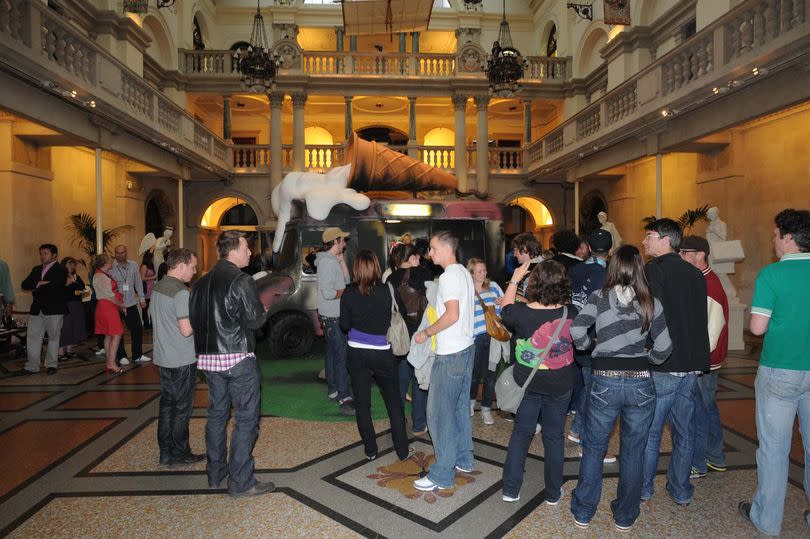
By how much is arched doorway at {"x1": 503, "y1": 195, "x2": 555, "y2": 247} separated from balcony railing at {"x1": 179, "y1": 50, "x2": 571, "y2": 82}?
497cm

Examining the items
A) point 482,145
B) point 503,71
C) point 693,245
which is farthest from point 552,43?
point 693,245

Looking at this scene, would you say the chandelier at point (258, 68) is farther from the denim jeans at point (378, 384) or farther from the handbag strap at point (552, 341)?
the handbag strap at point (552, 341)

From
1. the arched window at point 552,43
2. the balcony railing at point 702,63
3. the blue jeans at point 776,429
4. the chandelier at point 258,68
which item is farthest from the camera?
the arched window at point 552,43

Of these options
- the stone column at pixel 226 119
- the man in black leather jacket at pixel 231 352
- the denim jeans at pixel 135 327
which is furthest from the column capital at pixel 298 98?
the man in black leather jacket at pixel 231 352

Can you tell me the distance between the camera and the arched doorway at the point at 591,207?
16969 millimetres

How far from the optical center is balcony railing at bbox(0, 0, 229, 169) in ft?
23.6

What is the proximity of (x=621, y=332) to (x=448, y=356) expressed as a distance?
1.14 meters

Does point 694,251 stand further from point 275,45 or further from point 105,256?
point 275,45

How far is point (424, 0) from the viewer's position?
634 inches

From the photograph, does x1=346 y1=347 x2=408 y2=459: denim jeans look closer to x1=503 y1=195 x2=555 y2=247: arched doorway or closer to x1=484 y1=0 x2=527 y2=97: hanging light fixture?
x1=484 y1=0 x2=527 y2=97: hanging light fixture

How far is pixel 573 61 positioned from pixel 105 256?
16794mm

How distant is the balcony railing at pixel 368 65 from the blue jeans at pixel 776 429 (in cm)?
1758

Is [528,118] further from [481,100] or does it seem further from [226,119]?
[226,119]

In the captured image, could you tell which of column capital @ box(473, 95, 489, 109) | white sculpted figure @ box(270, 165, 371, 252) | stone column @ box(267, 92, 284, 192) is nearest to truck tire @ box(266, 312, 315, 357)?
white sculpted figure @ box(270, 165, 371, 252)
